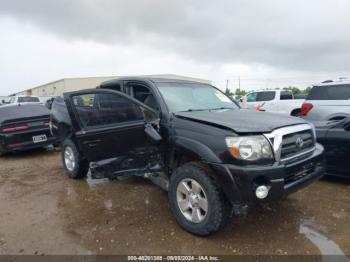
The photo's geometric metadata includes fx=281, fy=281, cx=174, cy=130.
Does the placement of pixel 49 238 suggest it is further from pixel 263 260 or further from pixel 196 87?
pixel 196 87

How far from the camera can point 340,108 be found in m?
7.25

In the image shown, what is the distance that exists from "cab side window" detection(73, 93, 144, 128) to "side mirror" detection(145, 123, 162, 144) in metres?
0.16

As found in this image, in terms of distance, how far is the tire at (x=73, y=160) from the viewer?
515 cm

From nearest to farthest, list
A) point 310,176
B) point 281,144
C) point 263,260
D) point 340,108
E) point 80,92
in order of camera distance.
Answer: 1. point 263,260
2. point 281,144
3. point 310,176
4. point 80,92
5. point 340,108

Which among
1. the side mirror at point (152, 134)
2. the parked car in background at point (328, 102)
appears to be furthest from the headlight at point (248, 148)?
the parked car in background at point (328, 102)

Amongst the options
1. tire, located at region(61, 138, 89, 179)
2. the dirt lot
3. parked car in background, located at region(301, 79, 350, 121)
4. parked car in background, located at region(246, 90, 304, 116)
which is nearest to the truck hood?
the dirt lot

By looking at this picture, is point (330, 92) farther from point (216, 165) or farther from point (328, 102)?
point (216, 165)

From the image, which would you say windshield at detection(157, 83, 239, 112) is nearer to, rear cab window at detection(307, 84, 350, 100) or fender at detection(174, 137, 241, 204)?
fender at detection(174, 137, 241, 204)

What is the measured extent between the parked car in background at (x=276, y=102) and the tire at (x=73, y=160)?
335 inches

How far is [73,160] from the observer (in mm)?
5293

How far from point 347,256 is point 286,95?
11125 millimetres

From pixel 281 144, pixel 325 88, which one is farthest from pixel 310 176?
pixel 325 88

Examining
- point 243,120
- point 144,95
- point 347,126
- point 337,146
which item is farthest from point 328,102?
point 144,95

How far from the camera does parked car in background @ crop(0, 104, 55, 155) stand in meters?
7.40
